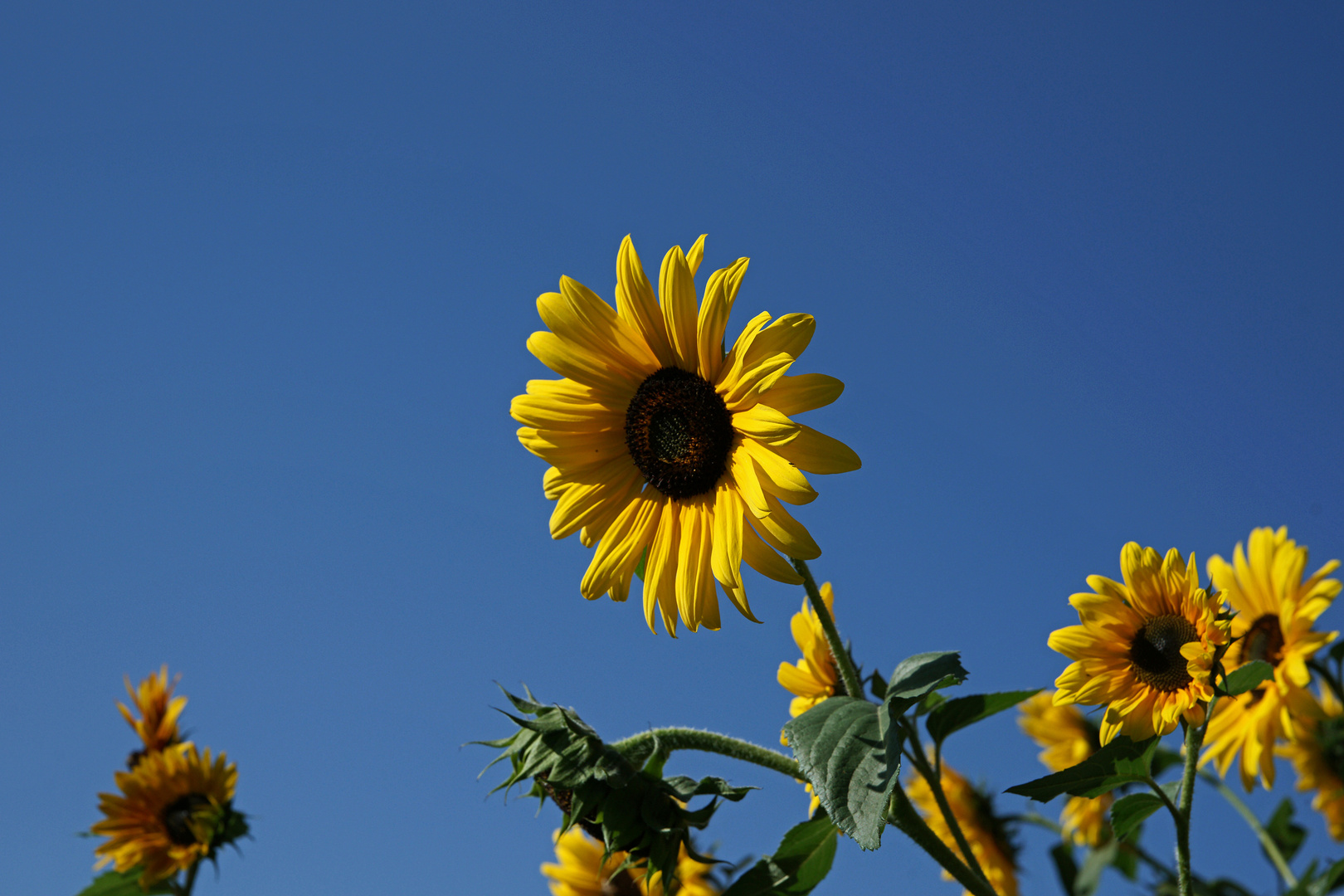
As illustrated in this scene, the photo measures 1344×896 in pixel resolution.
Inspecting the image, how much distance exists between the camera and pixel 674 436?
2881 mm

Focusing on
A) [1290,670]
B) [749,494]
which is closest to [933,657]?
[749,494]

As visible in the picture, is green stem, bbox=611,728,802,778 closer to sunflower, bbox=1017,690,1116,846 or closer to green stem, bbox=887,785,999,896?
green stem, bbox=887,785,999,896

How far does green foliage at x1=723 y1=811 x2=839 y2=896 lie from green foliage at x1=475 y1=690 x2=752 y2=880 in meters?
0.15

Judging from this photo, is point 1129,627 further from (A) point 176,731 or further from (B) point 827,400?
(A) point 176,731

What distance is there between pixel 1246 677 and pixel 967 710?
757 millimetres

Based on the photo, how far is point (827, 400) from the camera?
237cm

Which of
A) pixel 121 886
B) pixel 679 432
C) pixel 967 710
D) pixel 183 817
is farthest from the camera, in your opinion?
pixel 183 817

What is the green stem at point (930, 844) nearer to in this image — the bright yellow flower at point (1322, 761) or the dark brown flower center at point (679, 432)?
the dark brown flower center at point (679, 432)

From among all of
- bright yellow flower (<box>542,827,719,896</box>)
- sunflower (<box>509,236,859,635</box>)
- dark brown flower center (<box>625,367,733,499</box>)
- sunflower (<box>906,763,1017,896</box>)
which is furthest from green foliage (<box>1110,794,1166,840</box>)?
sunflower (<box>906,763,1017,896</box>)

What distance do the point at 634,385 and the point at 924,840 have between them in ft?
4.68

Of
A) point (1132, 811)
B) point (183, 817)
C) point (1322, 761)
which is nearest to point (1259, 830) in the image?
point (1322, 761)

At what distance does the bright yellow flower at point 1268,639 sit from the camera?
3.50 metres

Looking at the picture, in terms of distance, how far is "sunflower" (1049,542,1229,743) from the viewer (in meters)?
2.74

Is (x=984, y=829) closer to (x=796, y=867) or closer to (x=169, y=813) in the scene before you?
(x=796, y=867)
